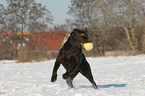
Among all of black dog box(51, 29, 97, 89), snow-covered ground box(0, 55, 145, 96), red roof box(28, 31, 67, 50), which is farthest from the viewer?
red roof box(28, 31, 67, 50)

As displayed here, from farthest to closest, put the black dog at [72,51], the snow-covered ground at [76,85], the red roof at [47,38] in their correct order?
the red roof at [47,38]
the snow-covered ground at [76,85]
the black dog at [72,51]

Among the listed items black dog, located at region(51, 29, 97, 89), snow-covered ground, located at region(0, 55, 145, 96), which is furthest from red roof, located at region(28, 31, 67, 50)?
black dog, located at region(51, 29, 97, 89)

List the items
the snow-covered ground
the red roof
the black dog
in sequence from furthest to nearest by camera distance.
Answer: the red roof < the snow-covered ground < the black dog

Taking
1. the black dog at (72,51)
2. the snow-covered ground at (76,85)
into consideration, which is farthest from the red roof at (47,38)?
the black dog at (72,51)

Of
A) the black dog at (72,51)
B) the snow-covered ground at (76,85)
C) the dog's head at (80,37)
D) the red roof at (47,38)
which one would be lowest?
the red roof at (47,38)

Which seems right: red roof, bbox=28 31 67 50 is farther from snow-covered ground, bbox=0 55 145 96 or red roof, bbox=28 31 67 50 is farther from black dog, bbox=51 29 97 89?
black dog, bbox=51 29 97 89

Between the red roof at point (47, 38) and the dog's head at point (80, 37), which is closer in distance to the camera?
the dog's head at point (80, 37)

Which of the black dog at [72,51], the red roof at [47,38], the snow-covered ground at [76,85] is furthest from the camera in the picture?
the red roof at [47,38]

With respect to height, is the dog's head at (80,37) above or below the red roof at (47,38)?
above

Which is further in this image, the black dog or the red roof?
the red roof

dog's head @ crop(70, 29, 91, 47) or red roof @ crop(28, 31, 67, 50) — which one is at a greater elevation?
dog's head @ crop(70, 29, 91, 47)

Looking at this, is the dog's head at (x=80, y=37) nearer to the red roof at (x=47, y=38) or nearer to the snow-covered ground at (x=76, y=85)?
the snow-covered ground at (x=76, y=85)

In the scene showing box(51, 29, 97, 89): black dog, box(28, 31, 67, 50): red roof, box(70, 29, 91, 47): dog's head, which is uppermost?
box(70, 29, 91, 47): dog's head

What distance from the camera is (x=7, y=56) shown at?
3023cm
